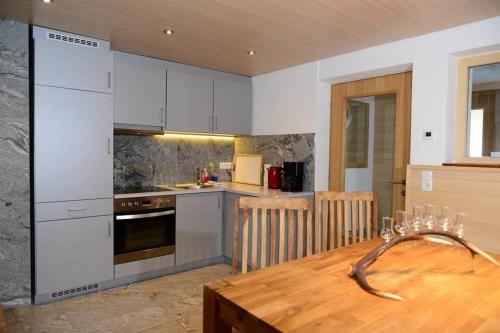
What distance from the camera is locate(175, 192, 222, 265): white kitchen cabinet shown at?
3434 mm

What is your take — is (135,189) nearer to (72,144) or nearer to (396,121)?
(72,144)

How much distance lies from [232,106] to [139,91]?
1.15 metres

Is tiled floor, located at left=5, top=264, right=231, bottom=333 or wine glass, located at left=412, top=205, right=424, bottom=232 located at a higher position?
wine glass, located at left=412, top=205, right=424, bottom=232

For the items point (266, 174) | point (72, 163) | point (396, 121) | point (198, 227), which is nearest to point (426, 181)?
point (396, 121)

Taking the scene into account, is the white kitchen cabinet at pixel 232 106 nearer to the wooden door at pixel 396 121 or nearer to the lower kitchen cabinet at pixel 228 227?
the lower kitchen cabinet at pixel 228 227

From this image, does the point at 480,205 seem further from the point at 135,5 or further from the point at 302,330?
the point at 135,5

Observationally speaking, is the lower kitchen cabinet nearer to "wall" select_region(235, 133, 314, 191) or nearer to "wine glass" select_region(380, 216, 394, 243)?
"wall" select_region(235, 133, 314, 191)

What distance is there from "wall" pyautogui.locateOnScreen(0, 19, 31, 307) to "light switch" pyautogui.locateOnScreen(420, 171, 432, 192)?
3030 millimetres

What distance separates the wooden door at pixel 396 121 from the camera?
3.00m

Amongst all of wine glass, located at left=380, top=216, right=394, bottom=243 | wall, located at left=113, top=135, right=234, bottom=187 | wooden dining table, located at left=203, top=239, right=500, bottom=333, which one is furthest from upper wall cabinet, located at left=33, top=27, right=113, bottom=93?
wine glass, located at left=380, top=216, right=394, bottom=243

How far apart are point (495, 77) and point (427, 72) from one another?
1.49ft

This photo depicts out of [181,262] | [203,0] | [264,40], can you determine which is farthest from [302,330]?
A: [181,262]

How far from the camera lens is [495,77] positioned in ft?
8.20

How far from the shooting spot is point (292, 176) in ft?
11.6
